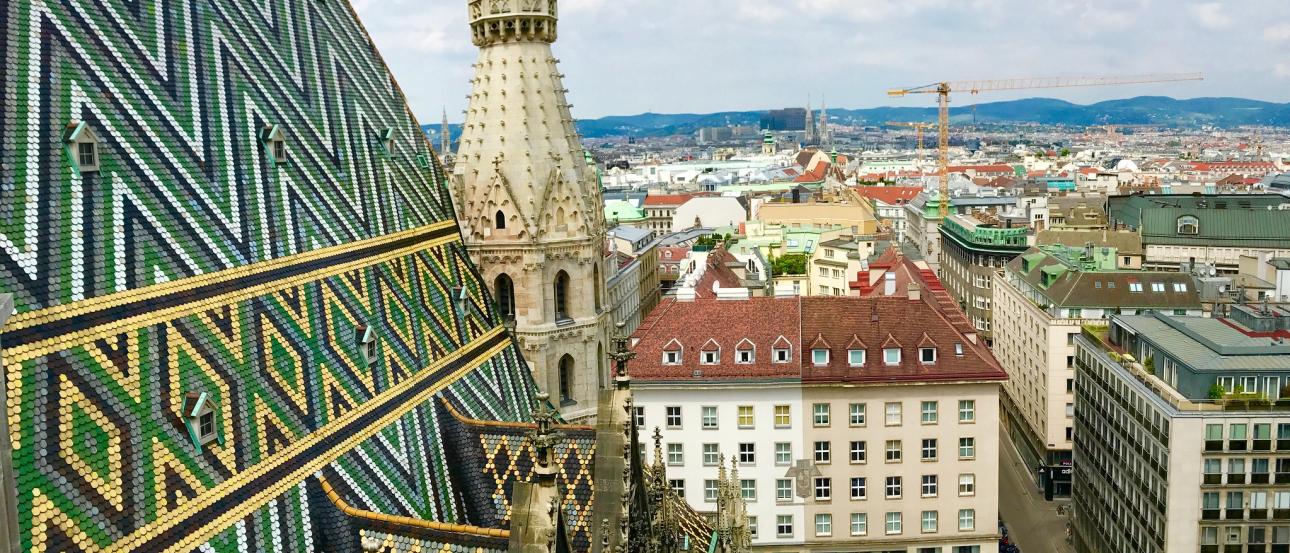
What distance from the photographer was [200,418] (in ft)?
49.2

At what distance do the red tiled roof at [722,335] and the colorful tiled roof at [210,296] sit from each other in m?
19.0

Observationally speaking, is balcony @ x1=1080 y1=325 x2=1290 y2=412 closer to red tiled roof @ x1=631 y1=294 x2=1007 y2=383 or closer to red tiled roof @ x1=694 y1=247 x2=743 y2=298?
red tiled roof @ x1=631 y1=294 x2=1007 y2=383

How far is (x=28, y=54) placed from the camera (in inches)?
582

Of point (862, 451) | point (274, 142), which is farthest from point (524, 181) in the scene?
point (862, 451)

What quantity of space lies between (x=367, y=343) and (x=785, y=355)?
25559 millimetres

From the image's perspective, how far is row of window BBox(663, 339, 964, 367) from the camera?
141 feet

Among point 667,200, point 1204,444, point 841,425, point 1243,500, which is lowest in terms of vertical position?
point 1243,500

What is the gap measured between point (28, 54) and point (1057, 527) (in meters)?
59.5

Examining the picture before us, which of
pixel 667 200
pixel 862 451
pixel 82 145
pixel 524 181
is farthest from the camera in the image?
pixel 667 200

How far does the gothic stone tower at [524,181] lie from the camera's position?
95.2 ft

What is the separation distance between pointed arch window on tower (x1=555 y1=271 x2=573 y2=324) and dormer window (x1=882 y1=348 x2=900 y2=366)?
17.0 metres

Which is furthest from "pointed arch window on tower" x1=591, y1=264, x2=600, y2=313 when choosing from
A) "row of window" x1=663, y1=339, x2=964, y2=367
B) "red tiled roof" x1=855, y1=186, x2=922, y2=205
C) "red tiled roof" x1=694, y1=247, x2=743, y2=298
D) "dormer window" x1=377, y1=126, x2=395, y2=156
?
"red tiled roof" x1=855, y1=186, x2=922, y2=205

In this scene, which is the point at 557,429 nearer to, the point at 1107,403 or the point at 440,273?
the point at 440,273

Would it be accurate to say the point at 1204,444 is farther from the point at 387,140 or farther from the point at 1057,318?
the point at 387,140
